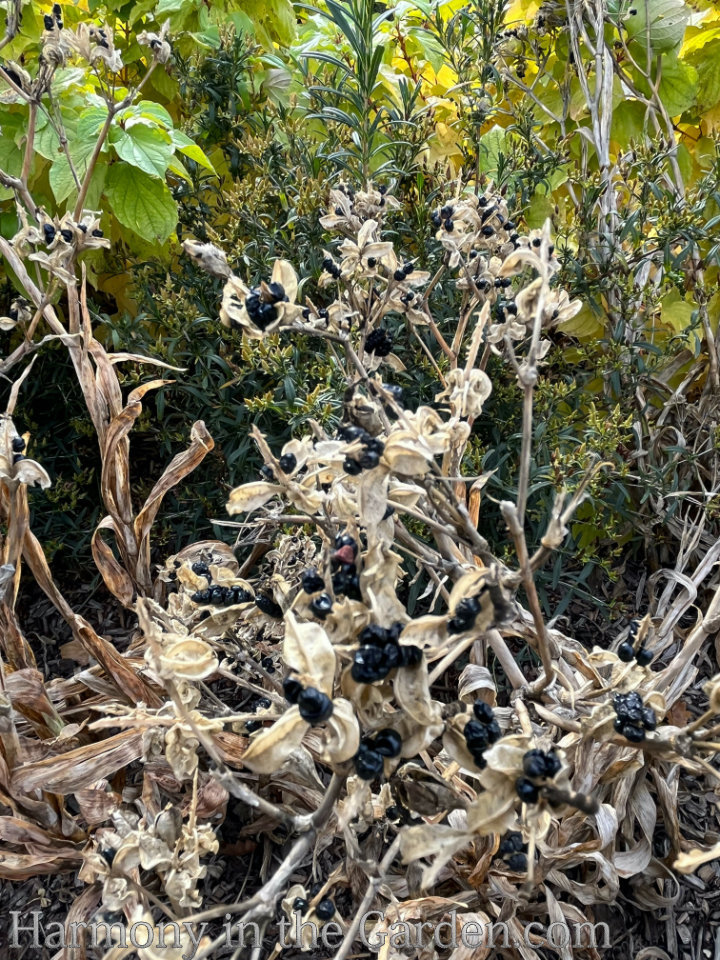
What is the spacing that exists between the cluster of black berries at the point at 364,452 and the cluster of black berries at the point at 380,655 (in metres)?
0.18

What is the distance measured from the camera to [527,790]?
851 mm

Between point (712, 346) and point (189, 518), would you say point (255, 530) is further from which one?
point (712, 346)

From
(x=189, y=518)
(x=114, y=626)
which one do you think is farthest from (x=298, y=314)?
(x=114, y=626)

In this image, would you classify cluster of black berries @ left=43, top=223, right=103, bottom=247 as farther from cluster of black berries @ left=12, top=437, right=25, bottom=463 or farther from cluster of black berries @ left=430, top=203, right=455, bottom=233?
cluster of black berries @ left=430, top=203, right=455, bottom=233

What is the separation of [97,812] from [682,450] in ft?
4.78

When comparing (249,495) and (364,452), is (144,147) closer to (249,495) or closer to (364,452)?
(249,495)

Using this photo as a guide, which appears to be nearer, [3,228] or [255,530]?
[255,530]

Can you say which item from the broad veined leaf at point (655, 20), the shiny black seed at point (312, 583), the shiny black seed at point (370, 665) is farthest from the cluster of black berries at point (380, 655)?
the broad veined leaf at point (655, 20)

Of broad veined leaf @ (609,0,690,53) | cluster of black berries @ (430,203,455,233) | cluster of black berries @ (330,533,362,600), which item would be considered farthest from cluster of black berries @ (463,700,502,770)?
broad veined leaf @ (609,0,690,53)

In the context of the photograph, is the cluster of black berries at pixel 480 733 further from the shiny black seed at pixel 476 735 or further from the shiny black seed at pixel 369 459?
A: the shiny black seed at pixel 369 459

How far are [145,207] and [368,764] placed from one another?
1.43 metres

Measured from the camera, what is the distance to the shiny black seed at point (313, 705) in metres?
0.78

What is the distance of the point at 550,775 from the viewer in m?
0.85

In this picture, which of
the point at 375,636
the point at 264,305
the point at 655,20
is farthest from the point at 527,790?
the point at 655,20
